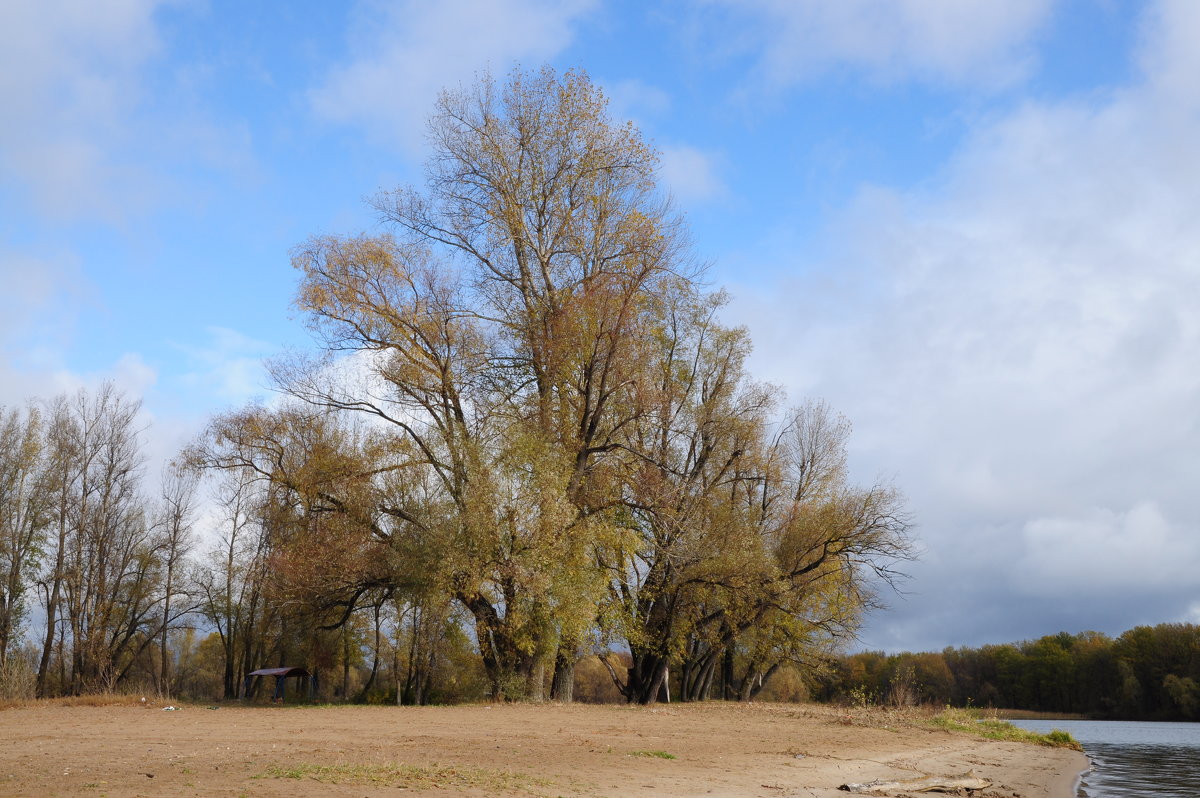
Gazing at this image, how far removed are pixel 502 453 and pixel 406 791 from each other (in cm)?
1607

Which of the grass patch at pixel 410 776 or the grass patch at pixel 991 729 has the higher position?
the grass patch at pixel 410 776

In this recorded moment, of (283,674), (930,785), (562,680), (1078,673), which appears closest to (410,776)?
(930,785)

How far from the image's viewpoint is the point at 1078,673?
66.9 m

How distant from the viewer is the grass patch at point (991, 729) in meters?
23.8

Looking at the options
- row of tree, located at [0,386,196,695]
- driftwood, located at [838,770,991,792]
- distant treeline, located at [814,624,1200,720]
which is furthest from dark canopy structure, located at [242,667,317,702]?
driftwood, located at [838,770,991,792]

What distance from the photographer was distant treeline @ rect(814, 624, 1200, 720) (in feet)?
191

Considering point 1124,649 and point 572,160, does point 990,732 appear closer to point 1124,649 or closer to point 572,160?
point 572,160

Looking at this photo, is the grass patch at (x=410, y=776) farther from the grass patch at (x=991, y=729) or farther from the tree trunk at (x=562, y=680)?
the tree trunk at (x=562, y=680)

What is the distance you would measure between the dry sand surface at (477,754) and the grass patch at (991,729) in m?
0.99

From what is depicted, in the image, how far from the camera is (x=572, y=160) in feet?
91.2

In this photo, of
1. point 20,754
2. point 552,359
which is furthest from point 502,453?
point 20,754

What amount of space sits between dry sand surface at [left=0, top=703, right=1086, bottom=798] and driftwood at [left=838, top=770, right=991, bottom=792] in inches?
11.3

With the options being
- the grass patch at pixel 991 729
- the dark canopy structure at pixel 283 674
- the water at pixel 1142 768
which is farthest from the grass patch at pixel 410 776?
the dark canopy structure at pixel 283 674

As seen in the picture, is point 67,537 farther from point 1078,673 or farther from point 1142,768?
point 1078,673
